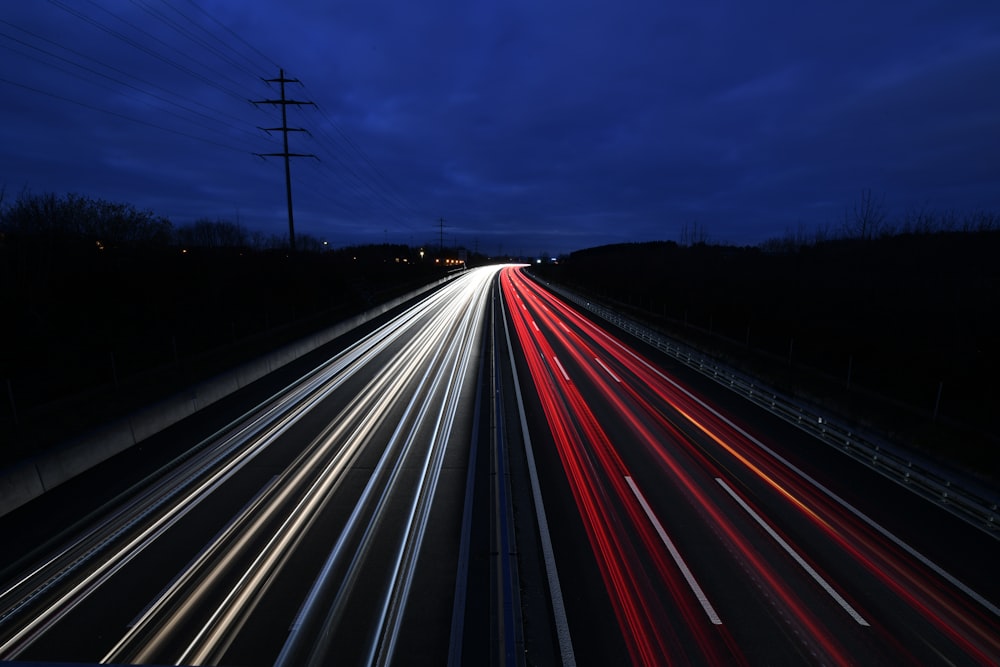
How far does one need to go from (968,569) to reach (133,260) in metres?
41.7

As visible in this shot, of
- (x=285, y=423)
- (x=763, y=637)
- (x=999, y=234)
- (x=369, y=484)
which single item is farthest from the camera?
(x=999, y=234)

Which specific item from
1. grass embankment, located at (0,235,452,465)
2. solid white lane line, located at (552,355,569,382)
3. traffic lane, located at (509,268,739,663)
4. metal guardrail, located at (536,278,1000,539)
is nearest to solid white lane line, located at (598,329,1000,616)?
metal guardrail, located at (536,278,1000,539)

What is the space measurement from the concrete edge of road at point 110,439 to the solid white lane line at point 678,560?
12.9m

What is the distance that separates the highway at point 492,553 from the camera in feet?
18.9

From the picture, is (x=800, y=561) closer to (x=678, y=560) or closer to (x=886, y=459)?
(x=678, y=560)

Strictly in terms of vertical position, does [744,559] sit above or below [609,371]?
below

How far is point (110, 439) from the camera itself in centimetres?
1113

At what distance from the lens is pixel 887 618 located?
20.6 feet

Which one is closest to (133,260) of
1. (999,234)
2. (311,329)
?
(311,329)

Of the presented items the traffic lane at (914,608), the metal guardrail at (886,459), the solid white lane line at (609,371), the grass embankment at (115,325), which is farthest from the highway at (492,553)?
the solid white lane line at (609,371)

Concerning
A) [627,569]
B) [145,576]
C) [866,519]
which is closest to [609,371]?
[866,519]

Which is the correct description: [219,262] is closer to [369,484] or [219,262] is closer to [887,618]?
[369,484]

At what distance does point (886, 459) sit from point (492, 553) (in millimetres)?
10128

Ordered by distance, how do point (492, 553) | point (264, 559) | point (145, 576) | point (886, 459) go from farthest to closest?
point (886, 459), point (492, 553), point (264, 559), point (145, 576)
